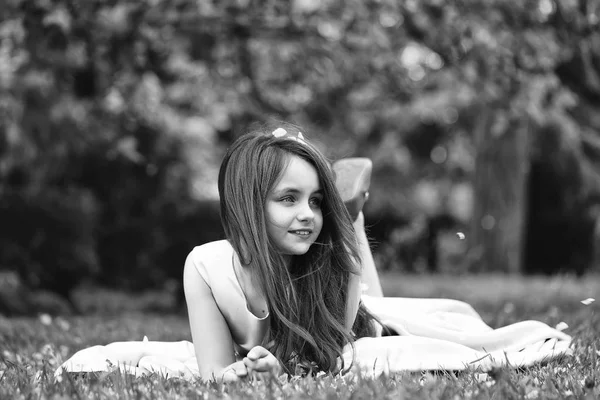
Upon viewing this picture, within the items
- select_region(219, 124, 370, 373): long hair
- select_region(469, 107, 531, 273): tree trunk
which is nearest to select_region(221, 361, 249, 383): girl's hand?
select_region(219, 124, 370, 373): long hair

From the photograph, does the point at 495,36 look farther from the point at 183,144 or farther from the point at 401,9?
the point at 183,144

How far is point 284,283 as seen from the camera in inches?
115

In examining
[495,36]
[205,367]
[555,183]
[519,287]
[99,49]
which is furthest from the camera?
[555,183]

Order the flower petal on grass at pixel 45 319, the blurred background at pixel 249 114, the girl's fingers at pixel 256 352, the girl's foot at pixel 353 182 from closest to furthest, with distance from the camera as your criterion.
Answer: the girl's fingers at pixel 256 352
the girl's foot at pixel 353 182
the flower petal on grass at pixel 45 319
the blurred background at pixel 249 114

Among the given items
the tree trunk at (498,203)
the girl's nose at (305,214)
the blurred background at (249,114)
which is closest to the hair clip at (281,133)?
the girl's nose at (305,214)

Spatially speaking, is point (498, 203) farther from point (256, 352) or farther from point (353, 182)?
point (256, 352)

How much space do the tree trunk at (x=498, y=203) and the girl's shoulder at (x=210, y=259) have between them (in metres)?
7.36

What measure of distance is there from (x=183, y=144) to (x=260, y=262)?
6990 mm

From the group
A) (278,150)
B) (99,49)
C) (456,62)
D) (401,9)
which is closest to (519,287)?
(456,62)

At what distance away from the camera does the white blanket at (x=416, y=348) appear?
2.96 metres

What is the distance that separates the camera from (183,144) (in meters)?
9.66

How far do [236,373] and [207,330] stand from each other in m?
0.23

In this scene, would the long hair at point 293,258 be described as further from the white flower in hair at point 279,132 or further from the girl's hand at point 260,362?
the girl's hand at point 260,362

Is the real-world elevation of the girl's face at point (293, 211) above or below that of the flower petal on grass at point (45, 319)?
above
